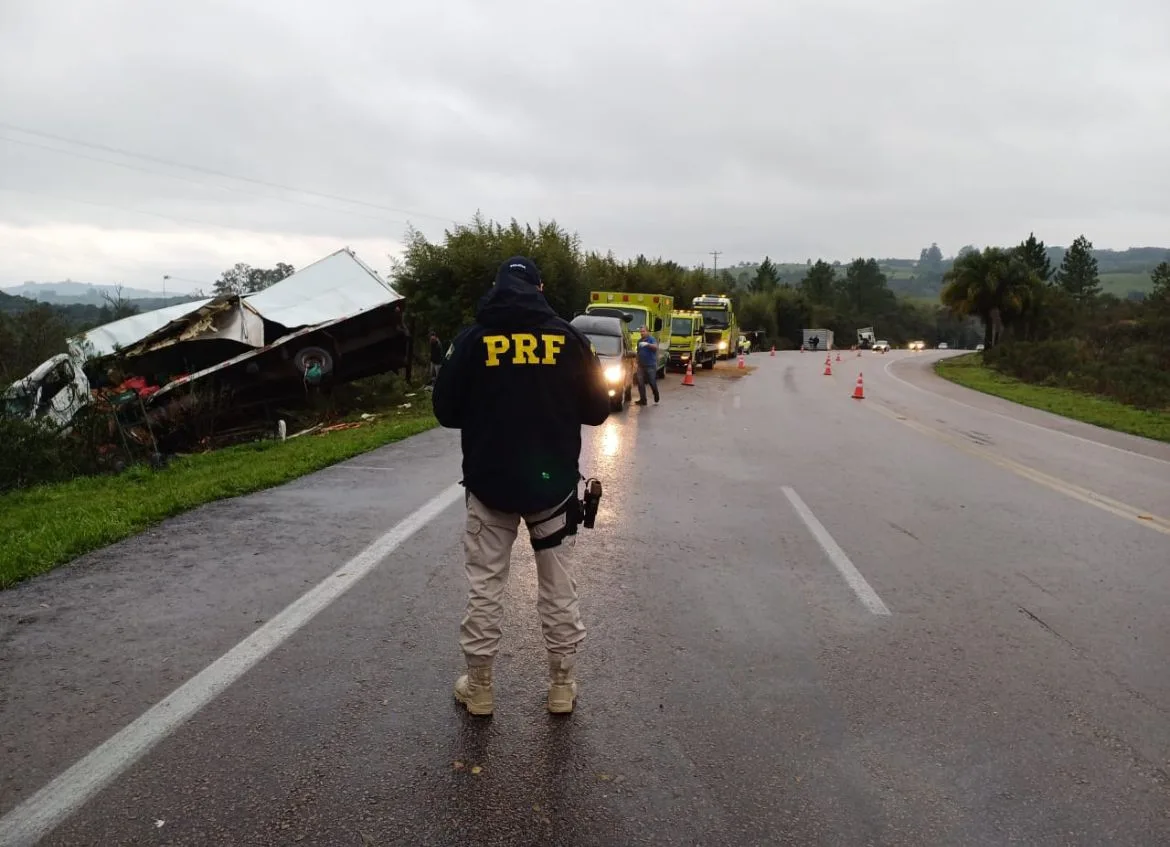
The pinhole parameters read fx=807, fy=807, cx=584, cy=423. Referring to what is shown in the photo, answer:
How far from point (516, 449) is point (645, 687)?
1.39 metres

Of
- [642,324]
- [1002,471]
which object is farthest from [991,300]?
[1002,471]

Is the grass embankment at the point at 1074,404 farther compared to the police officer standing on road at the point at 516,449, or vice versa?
the grass embankment at the point at 1074,404

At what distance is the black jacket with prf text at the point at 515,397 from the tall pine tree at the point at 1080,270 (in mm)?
105502

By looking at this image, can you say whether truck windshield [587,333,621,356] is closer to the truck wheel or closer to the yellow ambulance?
the truck wheel

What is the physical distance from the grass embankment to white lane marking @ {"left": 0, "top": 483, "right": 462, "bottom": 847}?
17718 millimetres

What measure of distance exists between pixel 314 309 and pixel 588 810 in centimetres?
1545

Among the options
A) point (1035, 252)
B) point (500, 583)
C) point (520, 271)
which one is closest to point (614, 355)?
point (520, 271)

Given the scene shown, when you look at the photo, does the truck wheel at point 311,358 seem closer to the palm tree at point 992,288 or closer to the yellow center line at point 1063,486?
the yellow center line at point 1063,486

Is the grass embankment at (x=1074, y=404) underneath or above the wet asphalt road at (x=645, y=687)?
underneath

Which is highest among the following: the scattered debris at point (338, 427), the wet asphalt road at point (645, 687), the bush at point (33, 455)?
the wet asphalt road at point (645, 687)

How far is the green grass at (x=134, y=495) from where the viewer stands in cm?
609

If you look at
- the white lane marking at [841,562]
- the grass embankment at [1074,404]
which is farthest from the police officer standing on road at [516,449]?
the grass embankment at [1074,404]

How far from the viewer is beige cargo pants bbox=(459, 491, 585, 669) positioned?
366cm

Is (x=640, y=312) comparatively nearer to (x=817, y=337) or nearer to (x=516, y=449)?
(x=516, y=449)
